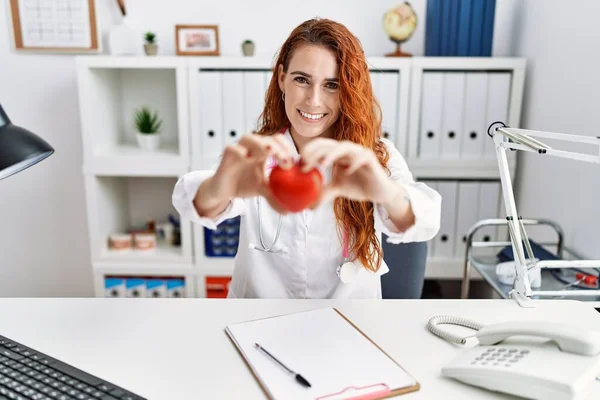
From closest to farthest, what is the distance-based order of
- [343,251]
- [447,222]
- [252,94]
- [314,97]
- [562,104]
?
[314,97], [343,251], [562,104], [252,94], [447,222]

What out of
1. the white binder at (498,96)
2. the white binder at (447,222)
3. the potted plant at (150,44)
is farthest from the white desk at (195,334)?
the potted plant at (150,44)

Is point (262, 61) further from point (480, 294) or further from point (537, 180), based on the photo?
point (480, 294)

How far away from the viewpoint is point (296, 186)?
756 millimetres

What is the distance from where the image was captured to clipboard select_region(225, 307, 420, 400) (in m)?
0.86

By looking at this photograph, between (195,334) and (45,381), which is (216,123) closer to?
(195,334)

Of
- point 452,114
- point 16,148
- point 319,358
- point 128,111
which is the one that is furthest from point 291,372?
point 128,111

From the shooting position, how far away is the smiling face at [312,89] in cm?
124

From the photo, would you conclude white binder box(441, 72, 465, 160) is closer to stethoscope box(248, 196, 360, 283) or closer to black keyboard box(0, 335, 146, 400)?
stethoscope box(248, 196, 360, 283)

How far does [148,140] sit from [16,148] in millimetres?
1556

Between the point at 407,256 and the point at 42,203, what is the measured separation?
80.8 inches

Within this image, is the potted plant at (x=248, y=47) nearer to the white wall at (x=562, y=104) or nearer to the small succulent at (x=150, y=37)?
the small succulent at (x=150, y=37)

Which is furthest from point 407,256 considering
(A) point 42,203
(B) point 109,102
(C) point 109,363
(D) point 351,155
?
(A) point 42,203

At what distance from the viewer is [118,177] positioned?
101 inches

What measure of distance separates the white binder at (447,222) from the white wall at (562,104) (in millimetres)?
325
